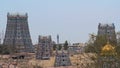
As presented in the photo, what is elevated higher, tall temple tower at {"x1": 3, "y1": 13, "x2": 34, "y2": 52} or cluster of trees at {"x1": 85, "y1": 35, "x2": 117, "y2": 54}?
tall temple tower at {"x1": 3, "y1": 13, "x2": 34, "y2": 52}

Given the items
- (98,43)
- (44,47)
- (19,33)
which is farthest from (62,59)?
(98,43)

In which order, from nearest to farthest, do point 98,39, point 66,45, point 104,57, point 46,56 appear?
point 104,57 < point 98,39 < point 46,56 < point 66,45

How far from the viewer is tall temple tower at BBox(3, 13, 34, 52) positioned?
91.2 metres

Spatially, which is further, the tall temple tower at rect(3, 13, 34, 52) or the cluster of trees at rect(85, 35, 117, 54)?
the tall temple tower at rect(3, 13, 34, 52)

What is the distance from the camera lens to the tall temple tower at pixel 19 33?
91.2 meters

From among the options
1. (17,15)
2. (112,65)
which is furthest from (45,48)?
(112,65)

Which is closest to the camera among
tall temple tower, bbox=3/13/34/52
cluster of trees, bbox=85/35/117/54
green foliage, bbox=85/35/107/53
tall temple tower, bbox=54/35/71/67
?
cluster of trees, bbox=85/35/117/54

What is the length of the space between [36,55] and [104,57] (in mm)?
72514

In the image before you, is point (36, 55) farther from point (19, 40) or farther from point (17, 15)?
point (17, 15)

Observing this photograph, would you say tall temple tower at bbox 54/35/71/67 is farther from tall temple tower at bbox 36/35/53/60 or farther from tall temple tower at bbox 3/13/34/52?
tall temple tower at bbox 3/13/34/52

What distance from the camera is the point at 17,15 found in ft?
313

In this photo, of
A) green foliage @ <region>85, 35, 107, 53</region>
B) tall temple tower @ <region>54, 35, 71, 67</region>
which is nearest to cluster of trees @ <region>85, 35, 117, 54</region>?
green foliage @ <region>85, 35, 107, 53</region>

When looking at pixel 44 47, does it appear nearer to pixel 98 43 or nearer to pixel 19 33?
pixel 19 33

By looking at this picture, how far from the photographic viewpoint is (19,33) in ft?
303
